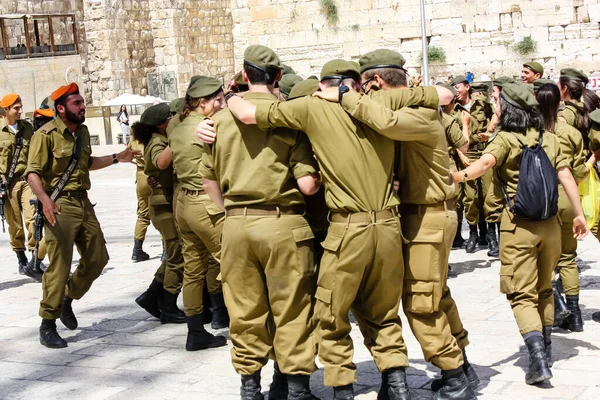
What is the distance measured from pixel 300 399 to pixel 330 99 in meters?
1.59

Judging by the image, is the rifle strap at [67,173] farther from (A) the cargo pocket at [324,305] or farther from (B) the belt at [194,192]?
→ (A) the cargo pocket at [324,305]

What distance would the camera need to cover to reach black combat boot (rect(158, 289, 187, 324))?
7.94 m

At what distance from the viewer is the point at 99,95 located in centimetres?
3297

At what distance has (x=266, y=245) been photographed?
5.28 metres

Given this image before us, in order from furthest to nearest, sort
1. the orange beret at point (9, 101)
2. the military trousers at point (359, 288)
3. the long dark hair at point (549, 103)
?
1. the orange beret at point (9, 101)
2. the long dark hair at point (549, 103)
3. the military trousers at point (359, 288)

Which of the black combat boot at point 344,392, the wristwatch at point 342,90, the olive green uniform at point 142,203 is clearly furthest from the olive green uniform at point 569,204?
the olive green uniform at point 142,203

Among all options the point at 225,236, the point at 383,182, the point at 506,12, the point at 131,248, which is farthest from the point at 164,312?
the point at 506,12

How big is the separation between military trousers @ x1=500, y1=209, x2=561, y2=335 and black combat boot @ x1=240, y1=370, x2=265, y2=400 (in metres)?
1.58

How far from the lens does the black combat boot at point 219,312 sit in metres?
7.66

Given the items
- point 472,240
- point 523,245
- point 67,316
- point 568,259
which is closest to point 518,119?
point 523,245

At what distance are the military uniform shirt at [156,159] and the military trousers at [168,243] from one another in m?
0.20

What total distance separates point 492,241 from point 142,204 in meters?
3.88

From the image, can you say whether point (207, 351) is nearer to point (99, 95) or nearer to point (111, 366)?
point (111, 366)

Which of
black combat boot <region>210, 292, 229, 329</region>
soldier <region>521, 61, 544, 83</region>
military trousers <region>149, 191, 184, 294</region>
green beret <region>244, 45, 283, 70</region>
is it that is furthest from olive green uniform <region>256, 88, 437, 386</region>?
soldier <region>521, 61, 544, 83</region>
